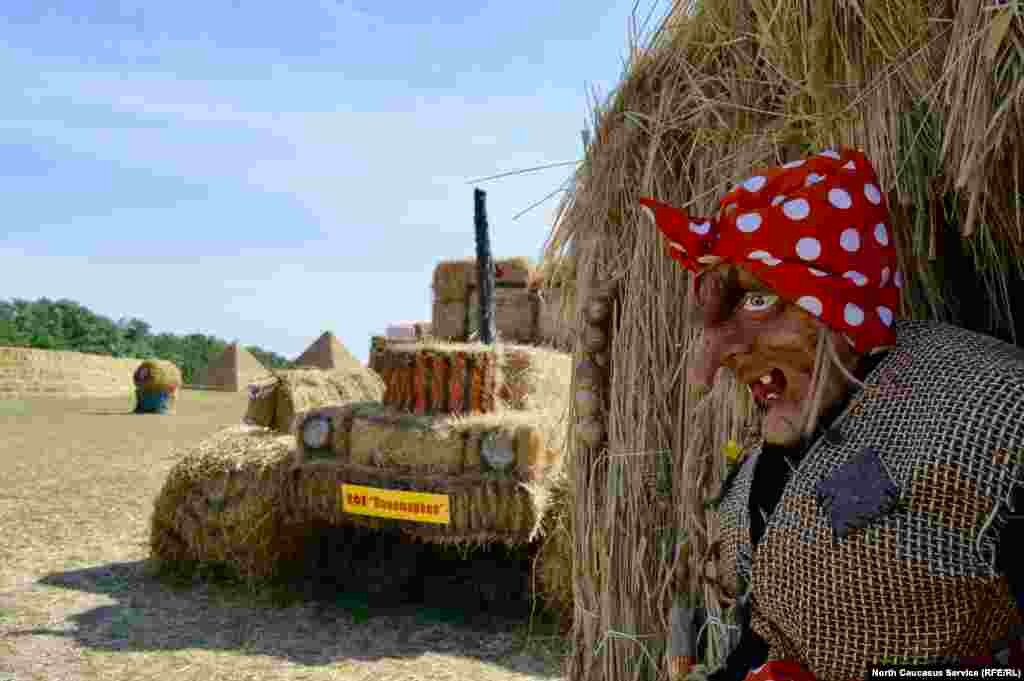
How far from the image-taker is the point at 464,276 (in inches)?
378

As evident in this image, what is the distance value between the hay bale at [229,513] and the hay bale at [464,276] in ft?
14.0

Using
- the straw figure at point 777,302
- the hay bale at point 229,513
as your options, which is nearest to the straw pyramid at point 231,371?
the hay bale at point 229,513

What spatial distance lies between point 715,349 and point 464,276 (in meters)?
8.19

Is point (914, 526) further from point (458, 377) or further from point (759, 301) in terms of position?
point (458, 377)

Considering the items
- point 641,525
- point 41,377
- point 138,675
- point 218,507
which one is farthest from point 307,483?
point 41,377

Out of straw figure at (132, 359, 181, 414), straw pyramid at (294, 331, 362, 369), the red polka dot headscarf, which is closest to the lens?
the red polka dot headscarf

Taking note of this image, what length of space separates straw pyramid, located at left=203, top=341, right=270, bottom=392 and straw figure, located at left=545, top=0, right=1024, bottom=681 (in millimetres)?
27358

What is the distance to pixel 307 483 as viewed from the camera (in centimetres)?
505

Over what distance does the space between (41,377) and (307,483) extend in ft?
68.8

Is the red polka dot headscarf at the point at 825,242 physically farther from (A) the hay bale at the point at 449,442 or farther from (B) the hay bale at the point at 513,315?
(B) the hay bale at the point at 513,315

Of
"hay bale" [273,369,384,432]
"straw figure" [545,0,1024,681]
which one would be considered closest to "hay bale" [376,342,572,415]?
"straw figure" [545,0,1024,681]

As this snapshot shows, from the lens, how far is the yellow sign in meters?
4.66

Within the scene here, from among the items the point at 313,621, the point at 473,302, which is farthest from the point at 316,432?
the point at 473,302

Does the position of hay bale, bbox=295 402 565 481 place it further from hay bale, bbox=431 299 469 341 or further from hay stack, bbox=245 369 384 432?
hay bale, bbox=431 299 469 341
